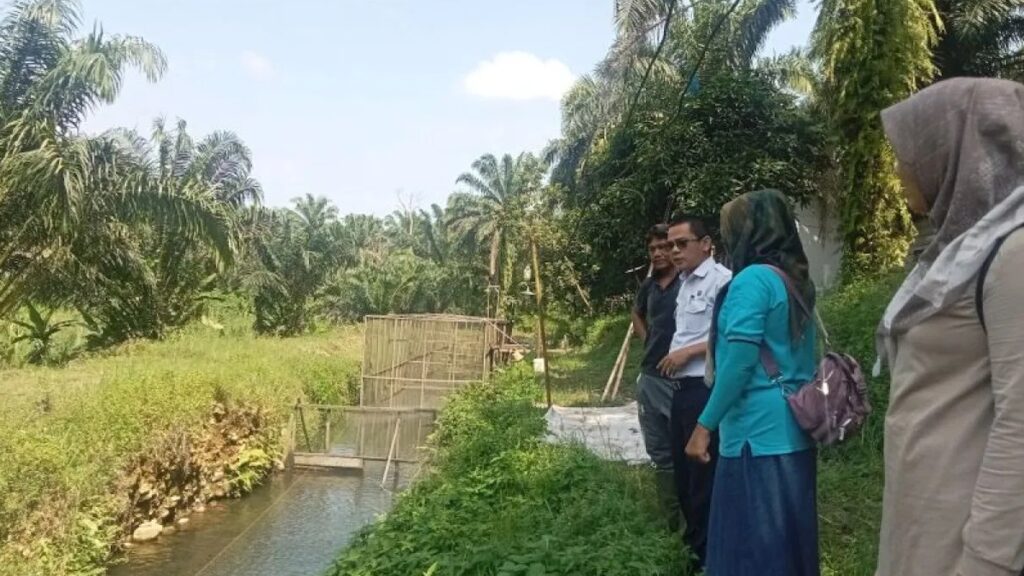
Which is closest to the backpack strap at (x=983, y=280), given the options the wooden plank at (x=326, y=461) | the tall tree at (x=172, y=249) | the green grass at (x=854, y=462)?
the green grass at (x=854, y=462)

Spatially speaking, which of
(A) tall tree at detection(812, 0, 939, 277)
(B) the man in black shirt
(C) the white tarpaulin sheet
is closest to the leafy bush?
(B) the man in black shirt

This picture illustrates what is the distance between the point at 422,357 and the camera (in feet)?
46.6

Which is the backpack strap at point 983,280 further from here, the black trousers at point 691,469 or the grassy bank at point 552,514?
the grassy bank at point 552,514

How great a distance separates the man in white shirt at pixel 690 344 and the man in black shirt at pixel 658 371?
253 mm

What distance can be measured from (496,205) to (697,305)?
2548 cm

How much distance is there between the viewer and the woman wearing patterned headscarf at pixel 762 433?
2.15 meters

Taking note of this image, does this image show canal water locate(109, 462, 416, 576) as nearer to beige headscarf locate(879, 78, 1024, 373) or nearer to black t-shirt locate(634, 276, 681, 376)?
black t-shirt locate(634, 276, 681, 376)

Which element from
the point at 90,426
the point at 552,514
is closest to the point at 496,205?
the point at 90,426

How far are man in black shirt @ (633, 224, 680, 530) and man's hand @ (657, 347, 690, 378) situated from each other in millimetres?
282

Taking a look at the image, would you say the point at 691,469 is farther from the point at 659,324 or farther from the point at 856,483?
the point at 856,483

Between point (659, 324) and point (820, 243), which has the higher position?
point (820, 243)

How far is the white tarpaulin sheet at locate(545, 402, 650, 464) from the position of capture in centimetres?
559

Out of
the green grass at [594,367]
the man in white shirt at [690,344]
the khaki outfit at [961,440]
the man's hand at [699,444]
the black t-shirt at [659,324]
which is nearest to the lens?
the khaki outfit at [961,440]

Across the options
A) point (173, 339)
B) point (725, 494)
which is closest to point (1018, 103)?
point (725, 494)
